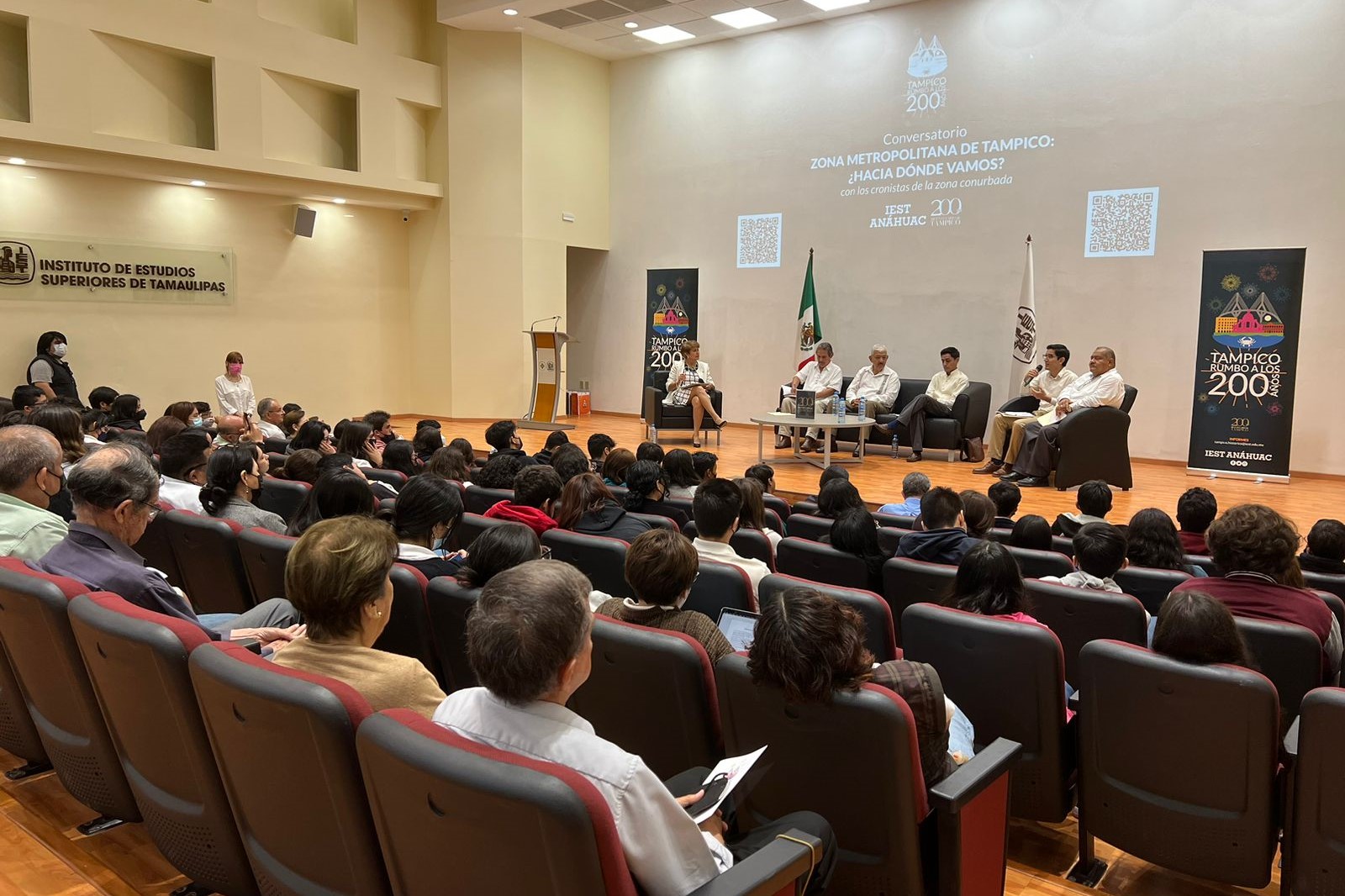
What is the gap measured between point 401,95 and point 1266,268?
9.62m

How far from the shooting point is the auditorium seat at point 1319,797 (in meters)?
1.92

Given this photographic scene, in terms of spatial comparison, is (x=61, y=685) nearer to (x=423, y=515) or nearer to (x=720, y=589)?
(x=423, y=515)

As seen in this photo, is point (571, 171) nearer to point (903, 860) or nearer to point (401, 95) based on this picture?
point (401, 95)

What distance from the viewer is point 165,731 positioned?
189 cm

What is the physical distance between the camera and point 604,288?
13594 mm

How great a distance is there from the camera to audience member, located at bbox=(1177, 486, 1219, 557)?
4047 millimetres

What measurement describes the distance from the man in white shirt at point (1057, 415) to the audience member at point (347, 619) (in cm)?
706

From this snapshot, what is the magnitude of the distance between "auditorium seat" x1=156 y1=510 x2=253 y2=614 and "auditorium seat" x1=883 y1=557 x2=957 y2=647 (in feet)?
7.59

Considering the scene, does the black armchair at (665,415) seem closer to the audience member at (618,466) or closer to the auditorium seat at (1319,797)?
the audience member at (618,466)

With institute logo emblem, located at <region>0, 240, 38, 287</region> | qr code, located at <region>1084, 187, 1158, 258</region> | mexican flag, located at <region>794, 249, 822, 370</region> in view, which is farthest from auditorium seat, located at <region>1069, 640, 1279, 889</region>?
institute logo emblem, located at <region>0, 240, 38, 287</region>

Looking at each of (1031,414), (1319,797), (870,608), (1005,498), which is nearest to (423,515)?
(870,608)

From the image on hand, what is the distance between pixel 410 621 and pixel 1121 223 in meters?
8.75

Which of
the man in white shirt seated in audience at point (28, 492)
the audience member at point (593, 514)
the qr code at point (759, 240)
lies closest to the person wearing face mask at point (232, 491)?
the man in white shirt seated in audience at point (28, 492)

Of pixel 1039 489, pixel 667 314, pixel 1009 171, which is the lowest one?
pixel 1039 489
